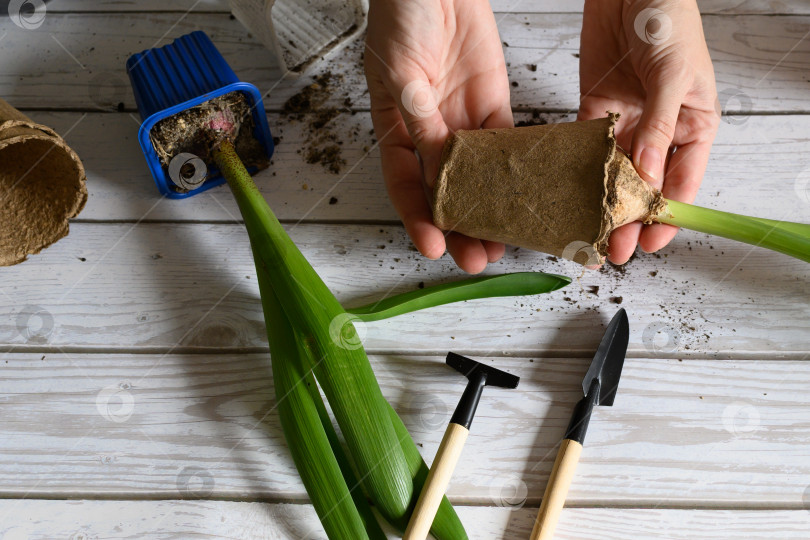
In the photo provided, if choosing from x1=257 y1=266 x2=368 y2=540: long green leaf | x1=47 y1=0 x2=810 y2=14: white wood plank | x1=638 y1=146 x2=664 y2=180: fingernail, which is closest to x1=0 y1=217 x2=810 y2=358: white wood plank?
x1=257 y1=266 x2=368 y2=540: long green leaf

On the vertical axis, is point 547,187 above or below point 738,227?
above

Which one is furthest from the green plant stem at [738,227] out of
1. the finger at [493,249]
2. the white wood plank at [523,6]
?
the white wood plank at [523,6]

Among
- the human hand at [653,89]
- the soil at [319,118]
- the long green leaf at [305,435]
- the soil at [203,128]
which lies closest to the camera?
the long green leaf at [305,435]

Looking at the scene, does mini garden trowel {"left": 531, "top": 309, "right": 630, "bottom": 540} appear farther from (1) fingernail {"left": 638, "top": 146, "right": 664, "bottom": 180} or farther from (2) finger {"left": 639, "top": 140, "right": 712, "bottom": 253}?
(1) fingernail {"left": 638, "top": 146, "right": 664, "bottom": 180}

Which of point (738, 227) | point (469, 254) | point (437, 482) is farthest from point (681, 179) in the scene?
point (437, 482)

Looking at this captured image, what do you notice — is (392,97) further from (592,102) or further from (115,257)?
(115,257)

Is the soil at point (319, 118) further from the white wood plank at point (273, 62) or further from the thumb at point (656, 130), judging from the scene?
the thumb at point (656, 130)

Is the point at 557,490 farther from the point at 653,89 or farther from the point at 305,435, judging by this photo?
the point at 653,89
